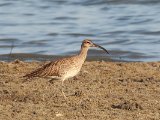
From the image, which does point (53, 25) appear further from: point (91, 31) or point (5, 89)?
point (5, 89)

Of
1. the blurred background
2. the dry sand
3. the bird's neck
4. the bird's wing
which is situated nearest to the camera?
the dry sand

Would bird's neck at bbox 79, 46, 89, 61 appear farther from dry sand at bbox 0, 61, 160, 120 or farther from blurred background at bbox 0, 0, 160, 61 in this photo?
blurred background at bbox 0, 0, 160, 61

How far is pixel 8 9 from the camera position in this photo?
78.6 feet

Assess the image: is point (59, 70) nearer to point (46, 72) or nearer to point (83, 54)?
point (46, 72)

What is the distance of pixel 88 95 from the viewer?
10.1 metres

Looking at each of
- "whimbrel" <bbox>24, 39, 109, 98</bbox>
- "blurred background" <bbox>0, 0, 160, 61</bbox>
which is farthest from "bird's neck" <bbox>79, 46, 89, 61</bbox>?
"blurred background" <bbox>0, 0, 160, 61</bbox>

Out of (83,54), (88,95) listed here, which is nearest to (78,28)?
(83,54)

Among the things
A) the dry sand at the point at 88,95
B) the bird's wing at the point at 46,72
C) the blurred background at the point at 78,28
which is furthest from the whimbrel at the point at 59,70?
the blurred background at the point at 78,28

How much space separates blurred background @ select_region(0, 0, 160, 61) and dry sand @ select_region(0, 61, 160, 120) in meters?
3.29

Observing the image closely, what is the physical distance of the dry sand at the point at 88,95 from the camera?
901 cm

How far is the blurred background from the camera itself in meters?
16.5

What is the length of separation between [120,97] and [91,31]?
9.28 m

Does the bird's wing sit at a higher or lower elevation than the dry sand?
higher

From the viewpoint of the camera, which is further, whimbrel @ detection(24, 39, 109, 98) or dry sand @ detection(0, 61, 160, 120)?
whimbrel @ detection(24, 39, 109, 98)
